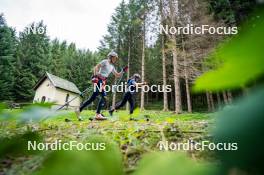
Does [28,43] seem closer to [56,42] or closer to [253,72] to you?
[56,42]

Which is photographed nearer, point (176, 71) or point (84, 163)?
point (84, 163)

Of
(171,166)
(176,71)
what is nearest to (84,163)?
(171,166)

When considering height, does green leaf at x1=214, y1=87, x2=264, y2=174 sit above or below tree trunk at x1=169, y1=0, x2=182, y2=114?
below

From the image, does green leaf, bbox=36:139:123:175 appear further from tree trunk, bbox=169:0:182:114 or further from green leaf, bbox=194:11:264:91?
tree trunk, bbox=169:0:182:114

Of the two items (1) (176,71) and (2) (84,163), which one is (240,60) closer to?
(2) (84,163)

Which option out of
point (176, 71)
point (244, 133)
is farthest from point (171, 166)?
point (176, 71)

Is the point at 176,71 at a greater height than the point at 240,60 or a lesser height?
greater

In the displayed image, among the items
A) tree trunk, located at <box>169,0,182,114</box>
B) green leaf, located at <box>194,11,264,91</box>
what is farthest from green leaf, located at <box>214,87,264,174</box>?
tree trunk, located at <box>169,0,182,114</box>

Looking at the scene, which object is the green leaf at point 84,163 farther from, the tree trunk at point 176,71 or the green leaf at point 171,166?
the tree trunk at point 176,71

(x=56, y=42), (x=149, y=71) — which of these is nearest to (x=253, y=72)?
(x=149, y=71)

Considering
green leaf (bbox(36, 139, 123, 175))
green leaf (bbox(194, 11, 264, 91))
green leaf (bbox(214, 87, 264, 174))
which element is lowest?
green leaf (bbox(36, 139, 123, 175))

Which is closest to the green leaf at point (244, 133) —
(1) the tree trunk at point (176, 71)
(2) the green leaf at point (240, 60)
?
(2) the green leaf at point (240, 60)

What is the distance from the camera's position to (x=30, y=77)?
51.9 feet

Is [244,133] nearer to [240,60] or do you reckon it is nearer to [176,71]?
[240,60]
